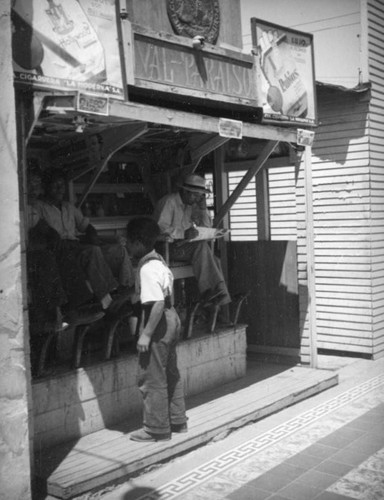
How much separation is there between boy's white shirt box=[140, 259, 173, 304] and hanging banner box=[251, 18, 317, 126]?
2560 millimetres

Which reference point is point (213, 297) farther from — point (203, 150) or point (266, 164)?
point (266, 164)

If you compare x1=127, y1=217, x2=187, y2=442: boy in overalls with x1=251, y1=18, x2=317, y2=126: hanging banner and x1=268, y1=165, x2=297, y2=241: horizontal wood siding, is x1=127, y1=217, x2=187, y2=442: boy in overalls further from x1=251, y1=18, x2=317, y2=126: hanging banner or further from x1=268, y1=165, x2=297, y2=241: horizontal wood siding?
x1=268, y1=165, x2=297, y2=241: horizontal wood siding

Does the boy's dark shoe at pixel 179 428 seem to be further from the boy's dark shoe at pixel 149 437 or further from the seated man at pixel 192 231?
the seated man at pixel 192 231

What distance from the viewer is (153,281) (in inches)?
220

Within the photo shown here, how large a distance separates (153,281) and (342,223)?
4.85 meters

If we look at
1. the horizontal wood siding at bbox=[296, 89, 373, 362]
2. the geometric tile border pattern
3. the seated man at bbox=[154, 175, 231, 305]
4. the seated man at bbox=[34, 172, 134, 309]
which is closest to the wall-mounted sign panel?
the seated man at bbox=[154, 175, 231, 305]

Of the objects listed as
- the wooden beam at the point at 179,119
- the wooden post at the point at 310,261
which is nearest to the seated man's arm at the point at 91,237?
the wooden beam at the point at 179,119

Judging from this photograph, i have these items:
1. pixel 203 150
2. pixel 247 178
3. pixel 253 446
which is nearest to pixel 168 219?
pixel 203 150

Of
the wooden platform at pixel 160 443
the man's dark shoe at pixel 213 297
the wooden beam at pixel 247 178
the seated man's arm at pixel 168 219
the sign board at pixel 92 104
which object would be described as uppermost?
the sign board at pixel 92 104

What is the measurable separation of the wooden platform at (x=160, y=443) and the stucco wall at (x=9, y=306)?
53 cm

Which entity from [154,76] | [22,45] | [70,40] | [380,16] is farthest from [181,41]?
[380,16]

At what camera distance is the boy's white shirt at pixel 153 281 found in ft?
18.3

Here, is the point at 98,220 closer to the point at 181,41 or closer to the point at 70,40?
the point at 181,41

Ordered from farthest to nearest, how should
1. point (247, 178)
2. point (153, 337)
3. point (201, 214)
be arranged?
point (247, 178)
point (201, 214)
point (153, 337)
